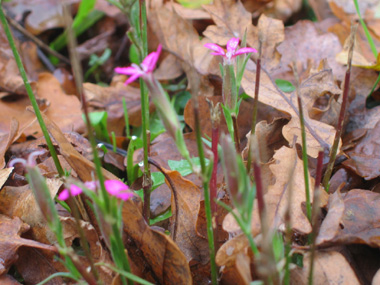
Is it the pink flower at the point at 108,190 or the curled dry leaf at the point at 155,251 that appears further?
the curled dry leaf at the point at 155,251

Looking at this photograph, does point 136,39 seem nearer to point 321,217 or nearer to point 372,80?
point 321,217

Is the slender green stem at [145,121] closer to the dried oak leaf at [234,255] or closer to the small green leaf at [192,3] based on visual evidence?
the dried oak leaf at [234,255]

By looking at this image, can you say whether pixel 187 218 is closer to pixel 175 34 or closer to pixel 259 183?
pixel 259 183

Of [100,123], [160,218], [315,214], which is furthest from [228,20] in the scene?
[315,214]

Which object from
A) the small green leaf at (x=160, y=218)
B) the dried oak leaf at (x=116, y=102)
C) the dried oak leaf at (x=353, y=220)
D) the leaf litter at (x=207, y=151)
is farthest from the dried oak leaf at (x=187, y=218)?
the dried oak leaf at (x=116, y=102)

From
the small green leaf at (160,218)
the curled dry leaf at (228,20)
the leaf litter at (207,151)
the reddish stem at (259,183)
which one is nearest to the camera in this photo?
the reddish stem at (259,183)

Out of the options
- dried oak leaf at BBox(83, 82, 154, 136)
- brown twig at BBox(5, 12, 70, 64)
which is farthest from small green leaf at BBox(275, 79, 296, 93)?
brown twig at BBox(5, 12, 70, 64)

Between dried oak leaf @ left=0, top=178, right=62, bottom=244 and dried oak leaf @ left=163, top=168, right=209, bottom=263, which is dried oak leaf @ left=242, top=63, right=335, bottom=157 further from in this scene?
dried oak leaf @ left=0, top=178, right=62, bottom=244
